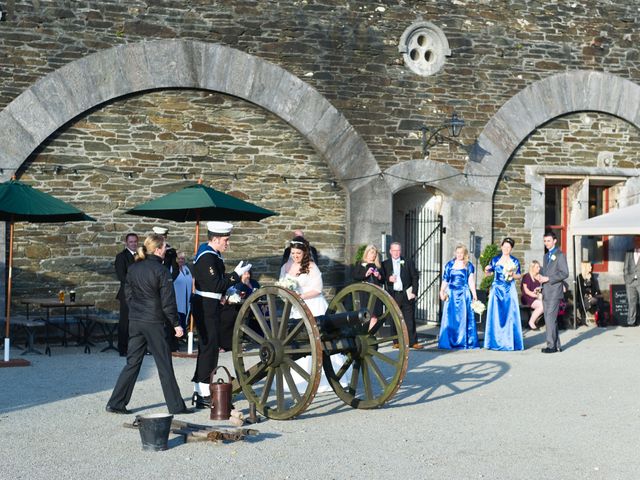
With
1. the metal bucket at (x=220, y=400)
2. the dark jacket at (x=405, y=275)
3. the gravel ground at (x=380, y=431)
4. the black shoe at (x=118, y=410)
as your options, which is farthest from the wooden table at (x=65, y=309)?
the metal bucket at (x=220, y=400)

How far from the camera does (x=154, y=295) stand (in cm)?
880

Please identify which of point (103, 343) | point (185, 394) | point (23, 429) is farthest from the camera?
point (103, 343)

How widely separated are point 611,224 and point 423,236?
2.93 meters

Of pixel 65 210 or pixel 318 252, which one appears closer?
pixel 65 210

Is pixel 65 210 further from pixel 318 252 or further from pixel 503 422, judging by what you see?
pixel 503 422

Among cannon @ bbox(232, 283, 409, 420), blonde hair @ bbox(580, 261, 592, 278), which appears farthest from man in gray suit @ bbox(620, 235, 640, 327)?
cannon @ bbox(232, 283, 409, 420)

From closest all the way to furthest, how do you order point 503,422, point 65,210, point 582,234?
point 503,422 < point 65,210 < point 582,234

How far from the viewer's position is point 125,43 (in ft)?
47.0

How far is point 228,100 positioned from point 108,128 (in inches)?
68.6

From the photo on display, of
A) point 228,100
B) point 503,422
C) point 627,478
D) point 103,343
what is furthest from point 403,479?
point 228,100

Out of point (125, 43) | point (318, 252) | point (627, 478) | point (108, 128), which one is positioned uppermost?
point (125, 43)

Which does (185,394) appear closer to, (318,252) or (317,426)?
(317,426)

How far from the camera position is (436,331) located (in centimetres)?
1616

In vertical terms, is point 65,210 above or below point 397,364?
above
